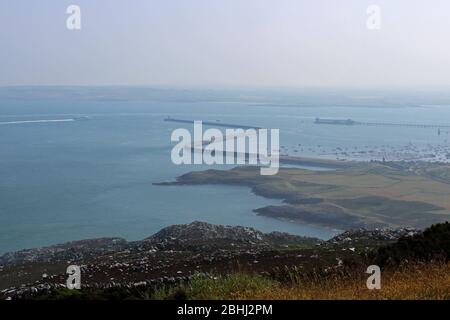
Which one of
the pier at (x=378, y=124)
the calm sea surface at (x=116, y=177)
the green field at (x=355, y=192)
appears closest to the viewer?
the calm sea surface at (x=116, y=177)

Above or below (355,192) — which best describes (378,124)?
above

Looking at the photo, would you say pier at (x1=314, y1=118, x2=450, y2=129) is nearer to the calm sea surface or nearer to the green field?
the calm sea surface

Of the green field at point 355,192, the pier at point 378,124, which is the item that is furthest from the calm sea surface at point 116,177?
the pier at point 378,124

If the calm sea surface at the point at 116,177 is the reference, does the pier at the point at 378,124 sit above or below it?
above

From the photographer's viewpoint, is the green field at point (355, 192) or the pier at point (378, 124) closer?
the green field at point (355, 192)

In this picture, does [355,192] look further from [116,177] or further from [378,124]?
[378,124]

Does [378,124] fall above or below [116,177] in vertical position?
→ above

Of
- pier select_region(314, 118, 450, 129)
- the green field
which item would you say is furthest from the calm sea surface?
pier select_region(314, 118, 450, 129)

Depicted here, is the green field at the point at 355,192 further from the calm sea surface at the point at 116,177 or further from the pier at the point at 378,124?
the pier at the point at 378,124

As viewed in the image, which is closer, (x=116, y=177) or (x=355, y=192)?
(x=355, y=192)

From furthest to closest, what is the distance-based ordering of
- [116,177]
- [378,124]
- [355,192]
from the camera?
[378,124]
[116,177]
[355,192]

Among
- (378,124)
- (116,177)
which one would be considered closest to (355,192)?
(116,177)

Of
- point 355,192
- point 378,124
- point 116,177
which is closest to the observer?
point 355,192
